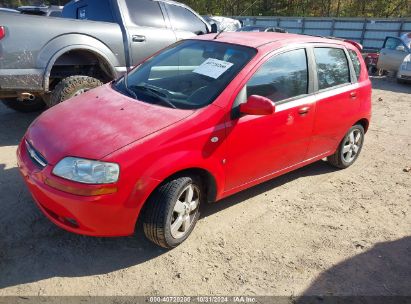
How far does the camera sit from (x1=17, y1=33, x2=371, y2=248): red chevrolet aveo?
2.60 m

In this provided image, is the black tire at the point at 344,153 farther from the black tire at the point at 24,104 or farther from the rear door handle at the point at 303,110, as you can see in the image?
the black tire at the point at 24,104

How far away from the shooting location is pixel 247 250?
3129 millimetres

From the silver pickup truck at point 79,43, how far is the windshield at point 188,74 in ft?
4.69

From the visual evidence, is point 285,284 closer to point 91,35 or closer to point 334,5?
point 91,35

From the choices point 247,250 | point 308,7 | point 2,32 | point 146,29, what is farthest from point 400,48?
point 308,7

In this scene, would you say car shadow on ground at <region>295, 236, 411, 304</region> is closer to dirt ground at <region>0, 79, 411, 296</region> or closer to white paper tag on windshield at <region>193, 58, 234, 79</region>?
dirt ground at <region>0, 79, 411, 296</region>

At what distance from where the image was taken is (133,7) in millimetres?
5773

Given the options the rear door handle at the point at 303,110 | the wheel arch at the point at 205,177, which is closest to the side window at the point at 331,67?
the rear door handle at the point at 303,110

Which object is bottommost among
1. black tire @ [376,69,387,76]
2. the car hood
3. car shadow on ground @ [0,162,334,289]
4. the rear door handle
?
black tire @ [376,69,387,76]

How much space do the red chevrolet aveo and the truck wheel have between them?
4.14 feet

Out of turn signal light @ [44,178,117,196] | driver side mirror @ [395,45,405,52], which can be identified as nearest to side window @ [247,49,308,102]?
turn signal light @ [44,178,117,196]

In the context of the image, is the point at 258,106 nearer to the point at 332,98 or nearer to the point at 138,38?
the point at 332,98

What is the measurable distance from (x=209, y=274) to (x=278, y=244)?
74 centimetres

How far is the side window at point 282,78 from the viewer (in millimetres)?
3330
